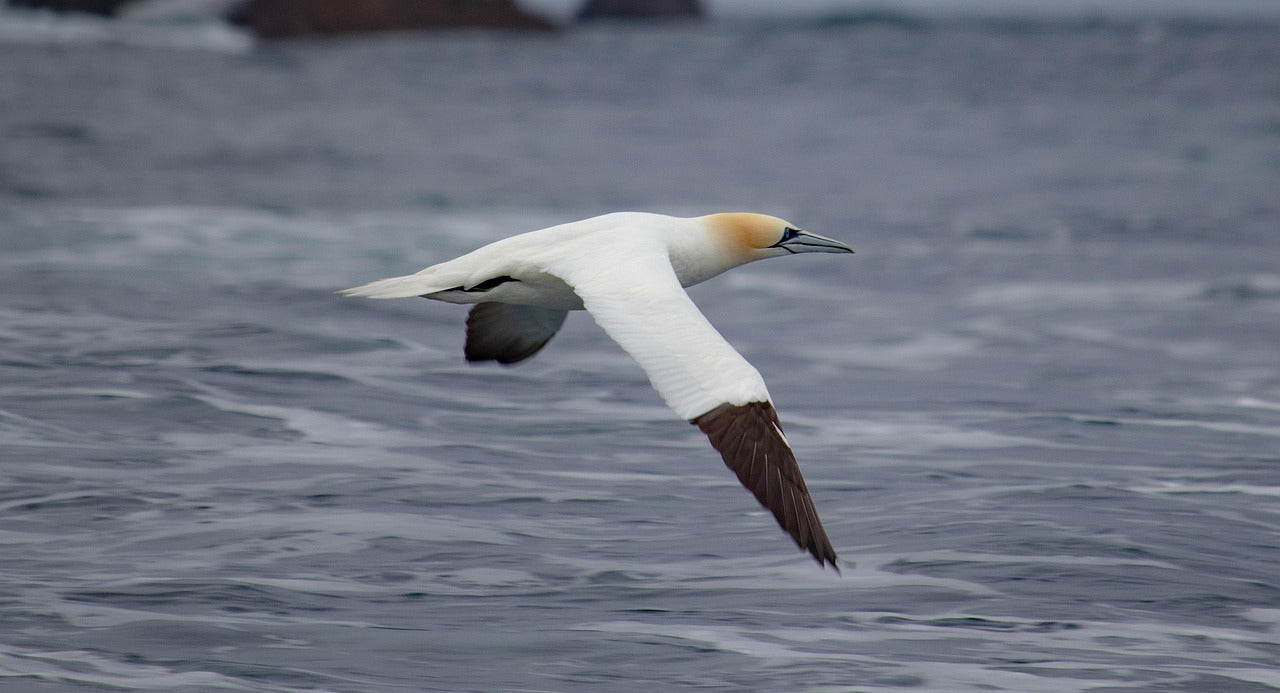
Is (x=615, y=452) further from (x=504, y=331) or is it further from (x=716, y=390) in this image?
(x=716, y=390)

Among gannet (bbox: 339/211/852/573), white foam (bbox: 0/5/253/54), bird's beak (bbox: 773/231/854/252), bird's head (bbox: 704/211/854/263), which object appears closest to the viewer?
gannet (bbox: 339/211/852/573)

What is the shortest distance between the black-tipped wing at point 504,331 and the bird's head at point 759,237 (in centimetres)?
101

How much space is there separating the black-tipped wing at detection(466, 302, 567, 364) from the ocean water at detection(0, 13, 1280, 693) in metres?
0.58

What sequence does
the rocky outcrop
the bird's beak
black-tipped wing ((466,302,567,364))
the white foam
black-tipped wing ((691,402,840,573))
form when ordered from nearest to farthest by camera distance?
black-tipped wing ((691,402,840,573))
the bird's beak
black-tipped wing ((466,302,567,364))
the white foam
the rocky outcrop

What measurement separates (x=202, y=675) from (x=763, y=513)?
9.95ft

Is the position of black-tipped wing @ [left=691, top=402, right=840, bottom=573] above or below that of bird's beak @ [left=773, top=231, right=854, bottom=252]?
below

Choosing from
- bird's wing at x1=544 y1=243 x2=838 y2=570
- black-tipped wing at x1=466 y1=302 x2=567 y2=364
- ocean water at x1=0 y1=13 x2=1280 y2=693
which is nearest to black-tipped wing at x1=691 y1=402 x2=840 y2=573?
bird's wing at x1=544 y1=243 x2=838 y2=570

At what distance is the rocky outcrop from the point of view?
7600 cm

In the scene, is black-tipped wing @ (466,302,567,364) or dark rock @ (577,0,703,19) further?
dark rock @ (577,0,703,19)

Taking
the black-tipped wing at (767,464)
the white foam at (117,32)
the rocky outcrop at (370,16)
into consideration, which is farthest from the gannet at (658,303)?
the rocky outcrop at (370,16)

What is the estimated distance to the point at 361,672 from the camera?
5867 mm

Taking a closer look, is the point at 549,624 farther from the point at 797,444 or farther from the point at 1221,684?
the point at 797,444

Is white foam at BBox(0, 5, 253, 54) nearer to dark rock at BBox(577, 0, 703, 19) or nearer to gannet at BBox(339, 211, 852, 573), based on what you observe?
dark rock at BBox(577, 0, 703, 19)

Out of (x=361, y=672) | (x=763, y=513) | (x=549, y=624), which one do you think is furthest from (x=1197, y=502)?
(x=361, y=672)
